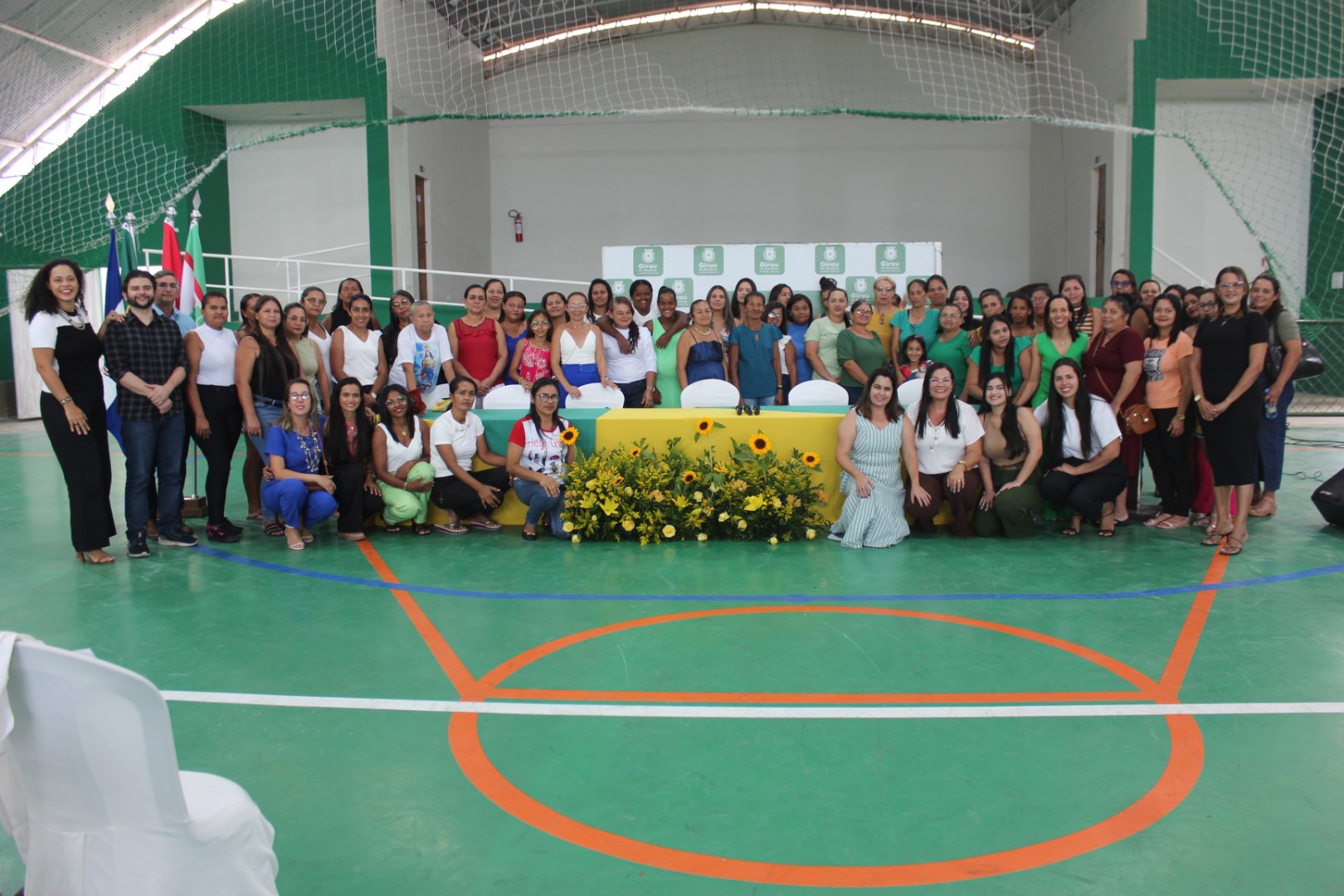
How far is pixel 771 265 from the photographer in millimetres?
15141

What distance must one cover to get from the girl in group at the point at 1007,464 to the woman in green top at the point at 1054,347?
272mm

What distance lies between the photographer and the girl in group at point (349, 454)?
6012mm

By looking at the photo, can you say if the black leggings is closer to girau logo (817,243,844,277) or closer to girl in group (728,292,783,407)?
girl in group (728,292,783,407)

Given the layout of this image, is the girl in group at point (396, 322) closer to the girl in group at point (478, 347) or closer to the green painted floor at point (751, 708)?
the girl in group at point (478, 347)

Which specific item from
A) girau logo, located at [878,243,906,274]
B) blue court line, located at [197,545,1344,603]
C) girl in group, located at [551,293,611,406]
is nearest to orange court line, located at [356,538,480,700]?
blue court line, located at [197,545,1344,603]

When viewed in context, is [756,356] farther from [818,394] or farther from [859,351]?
[859,351]

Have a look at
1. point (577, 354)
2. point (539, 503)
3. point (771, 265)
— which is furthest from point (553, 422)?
point (771, 265)

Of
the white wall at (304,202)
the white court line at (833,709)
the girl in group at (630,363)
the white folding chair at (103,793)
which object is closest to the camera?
the white folding chair at (103,793)

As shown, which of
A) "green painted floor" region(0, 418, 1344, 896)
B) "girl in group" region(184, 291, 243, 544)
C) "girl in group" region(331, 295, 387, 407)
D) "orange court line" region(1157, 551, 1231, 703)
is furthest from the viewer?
→ "girl in group" region(331, 295, 387, 407)

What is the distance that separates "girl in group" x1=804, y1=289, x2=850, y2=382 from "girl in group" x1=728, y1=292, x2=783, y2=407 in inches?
11.2

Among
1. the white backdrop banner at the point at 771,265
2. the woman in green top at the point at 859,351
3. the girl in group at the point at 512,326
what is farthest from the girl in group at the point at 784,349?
the white backdrop banner at the point at 771,265

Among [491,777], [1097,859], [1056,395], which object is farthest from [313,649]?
[1056,395]

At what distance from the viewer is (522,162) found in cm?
2028

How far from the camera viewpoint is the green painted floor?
2375 millimetres
